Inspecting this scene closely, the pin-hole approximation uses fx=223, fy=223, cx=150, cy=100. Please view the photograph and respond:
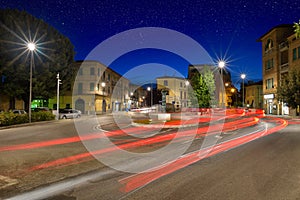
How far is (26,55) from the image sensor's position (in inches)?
1142

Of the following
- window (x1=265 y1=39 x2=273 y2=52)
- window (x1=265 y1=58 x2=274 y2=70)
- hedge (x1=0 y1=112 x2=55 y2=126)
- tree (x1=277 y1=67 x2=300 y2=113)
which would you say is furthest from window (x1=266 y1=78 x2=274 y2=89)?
hedge (x1=0 y1=112 x2=55 y2=126)

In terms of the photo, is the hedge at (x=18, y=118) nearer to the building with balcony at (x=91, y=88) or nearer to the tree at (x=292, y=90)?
the building with balcony at (x=91, y=88)

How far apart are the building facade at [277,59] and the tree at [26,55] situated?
34.3m

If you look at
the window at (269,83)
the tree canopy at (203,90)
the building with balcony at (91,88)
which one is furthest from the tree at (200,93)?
the building with balcony at (91,88)

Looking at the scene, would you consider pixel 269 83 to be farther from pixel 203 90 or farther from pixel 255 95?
pixel 203 90

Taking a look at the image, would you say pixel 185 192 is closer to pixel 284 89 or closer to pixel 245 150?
pixel 245 150

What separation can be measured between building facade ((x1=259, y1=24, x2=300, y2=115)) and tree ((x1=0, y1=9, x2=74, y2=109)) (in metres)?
34.3

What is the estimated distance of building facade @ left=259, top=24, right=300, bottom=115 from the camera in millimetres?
36094

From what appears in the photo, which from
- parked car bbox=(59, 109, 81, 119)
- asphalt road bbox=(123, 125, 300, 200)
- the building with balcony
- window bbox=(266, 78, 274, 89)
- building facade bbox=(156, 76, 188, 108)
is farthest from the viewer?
building facade bbox=(156, 76, 188, 108)

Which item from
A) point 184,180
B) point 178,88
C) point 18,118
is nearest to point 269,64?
point 178,88

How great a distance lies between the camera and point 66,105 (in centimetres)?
4909

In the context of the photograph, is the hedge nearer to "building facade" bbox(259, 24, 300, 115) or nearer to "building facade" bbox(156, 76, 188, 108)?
"building facade" bbox(259, 24, 300, 115)

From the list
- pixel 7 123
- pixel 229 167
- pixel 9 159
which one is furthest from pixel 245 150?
pixel 7 123

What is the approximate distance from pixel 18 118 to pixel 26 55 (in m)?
10.7
